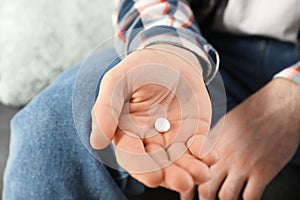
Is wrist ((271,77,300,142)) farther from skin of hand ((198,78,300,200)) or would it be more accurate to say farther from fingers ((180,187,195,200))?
fingers ((180,187,195,200))

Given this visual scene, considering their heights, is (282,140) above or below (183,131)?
below

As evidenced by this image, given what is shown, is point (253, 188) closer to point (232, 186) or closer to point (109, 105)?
→ point (232, 186)

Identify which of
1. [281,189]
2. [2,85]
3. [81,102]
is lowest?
[281,189]

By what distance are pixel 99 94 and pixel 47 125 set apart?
17cm

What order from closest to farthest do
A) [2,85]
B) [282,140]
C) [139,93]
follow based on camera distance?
1. [139,93]
2. [282,140]
3. [2,85]

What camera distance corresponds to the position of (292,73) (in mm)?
503

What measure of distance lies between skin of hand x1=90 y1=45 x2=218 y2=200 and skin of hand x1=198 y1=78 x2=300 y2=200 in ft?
0.43

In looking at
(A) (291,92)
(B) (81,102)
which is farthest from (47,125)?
(A) (291,92)

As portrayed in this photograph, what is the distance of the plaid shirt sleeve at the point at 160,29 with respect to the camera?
38 centimetres

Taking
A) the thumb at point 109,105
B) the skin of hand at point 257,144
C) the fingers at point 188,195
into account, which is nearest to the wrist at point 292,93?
the skin of hand at point 257,144

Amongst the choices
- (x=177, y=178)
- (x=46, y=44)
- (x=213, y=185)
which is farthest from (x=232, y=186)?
(x=46, y=44)

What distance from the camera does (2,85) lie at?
0.68 metres

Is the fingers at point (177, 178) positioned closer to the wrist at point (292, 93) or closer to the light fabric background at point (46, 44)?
the wrist at point (292, 93)

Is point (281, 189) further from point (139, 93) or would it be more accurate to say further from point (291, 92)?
point (139, 93)
